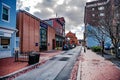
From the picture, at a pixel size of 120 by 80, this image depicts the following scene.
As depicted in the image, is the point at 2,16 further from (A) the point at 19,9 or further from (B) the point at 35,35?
(B) the point at 35,35

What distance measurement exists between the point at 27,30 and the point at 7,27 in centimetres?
835

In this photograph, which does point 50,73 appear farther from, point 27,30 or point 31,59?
point 27,30

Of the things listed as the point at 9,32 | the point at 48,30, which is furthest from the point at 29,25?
the point at 48,30

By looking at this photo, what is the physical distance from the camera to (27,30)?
27.2 metres

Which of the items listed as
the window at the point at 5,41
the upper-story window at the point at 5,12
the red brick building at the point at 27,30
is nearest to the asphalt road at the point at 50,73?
the window at the point at 5,41

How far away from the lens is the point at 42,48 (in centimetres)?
3728

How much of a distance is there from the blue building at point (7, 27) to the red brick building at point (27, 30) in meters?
4.37

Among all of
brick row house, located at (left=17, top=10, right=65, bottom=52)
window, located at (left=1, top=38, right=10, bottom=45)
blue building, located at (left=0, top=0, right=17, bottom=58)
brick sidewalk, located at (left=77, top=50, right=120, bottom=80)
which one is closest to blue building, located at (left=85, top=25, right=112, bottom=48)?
brick row house, located at (left=17, top=10, right=65, bottom=52)

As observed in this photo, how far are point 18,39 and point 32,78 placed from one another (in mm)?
15344

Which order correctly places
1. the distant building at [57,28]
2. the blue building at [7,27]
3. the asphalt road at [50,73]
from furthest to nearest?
the distant building at [57,28] → the blue building at [7,27] → the asphalt road at [50,73]

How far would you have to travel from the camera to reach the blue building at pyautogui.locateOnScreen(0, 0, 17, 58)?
18.2 metres

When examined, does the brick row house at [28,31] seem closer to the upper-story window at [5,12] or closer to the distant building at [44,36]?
the distant building at [44,36]

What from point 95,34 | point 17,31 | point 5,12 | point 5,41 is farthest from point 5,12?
point 95,34

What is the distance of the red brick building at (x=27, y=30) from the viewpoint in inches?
990
